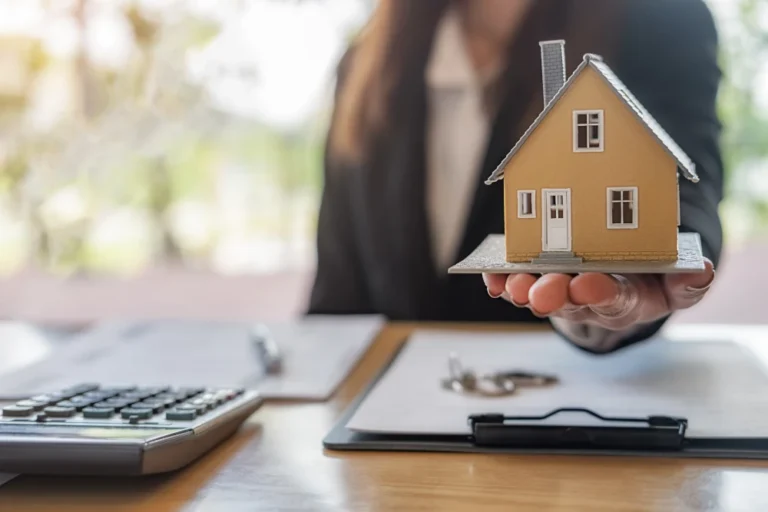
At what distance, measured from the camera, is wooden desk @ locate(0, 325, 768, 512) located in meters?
0.46

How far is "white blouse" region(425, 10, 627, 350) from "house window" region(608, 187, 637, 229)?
2.19ft

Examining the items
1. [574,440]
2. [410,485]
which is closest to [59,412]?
[410,485]

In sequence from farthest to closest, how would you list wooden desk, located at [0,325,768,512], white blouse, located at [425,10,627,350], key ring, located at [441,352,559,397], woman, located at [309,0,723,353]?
white blouse, located at [425,10,627,350]
woman, located at [309,0,723,353]
key ring, located at [441,352,559,397]
wooden desk, located at [0,325,768,512]

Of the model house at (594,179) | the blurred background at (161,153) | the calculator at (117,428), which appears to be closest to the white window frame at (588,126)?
the model house at (594,179)

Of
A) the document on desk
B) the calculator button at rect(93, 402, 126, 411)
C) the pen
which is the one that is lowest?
the document on desk

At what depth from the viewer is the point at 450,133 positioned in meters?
1.25

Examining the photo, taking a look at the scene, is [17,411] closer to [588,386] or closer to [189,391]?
[189,391]

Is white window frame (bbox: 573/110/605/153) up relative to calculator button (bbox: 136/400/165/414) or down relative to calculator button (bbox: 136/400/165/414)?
up

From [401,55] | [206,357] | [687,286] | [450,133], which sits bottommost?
[206,357]

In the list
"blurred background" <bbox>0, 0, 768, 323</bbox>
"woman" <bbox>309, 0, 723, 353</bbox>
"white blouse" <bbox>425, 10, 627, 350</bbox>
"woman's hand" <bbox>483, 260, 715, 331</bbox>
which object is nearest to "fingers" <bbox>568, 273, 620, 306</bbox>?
"woman's hand" <bbox>483, 260, 715, 331</bbox>

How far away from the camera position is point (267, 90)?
1.83 metres

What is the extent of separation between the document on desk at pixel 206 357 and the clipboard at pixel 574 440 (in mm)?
161

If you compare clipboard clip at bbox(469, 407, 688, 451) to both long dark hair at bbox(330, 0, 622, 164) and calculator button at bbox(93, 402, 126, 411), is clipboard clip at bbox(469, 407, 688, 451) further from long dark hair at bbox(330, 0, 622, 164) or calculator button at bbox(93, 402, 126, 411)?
long dark hair at bbox(330, 0, 622, 164)

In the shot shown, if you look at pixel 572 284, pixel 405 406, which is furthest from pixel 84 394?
pixel 572 284
